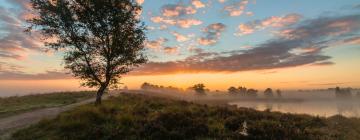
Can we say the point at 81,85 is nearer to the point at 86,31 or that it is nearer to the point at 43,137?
the point at 86,31

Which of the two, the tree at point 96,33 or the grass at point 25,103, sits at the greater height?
the tree at point 96,33

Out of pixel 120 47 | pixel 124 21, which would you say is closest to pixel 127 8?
pixel 124 21

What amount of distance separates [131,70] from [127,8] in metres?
7.04

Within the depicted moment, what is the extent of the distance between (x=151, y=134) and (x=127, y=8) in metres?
18.8

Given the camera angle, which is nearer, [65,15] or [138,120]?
[138,120]

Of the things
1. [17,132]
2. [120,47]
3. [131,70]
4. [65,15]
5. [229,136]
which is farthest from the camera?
[131,70]

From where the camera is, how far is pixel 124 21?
2667 cm

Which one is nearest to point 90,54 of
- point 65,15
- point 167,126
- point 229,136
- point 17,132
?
point 65,15

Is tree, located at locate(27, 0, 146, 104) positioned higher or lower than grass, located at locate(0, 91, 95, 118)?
higher

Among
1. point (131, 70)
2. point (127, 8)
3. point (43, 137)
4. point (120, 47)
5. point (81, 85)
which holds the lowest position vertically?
point (43, 137)

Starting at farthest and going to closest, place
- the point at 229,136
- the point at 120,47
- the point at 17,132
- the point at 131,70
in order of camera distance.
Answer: the point at 131,70, the point at 120,47, the point at 17,132, the point at 229,136

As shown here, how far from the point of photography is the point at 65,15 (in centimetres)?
2473

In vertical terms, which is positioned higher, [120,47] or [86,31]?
[86,31]

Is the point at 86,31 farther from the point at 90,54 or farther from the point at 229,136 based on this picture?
the point at 229,136
